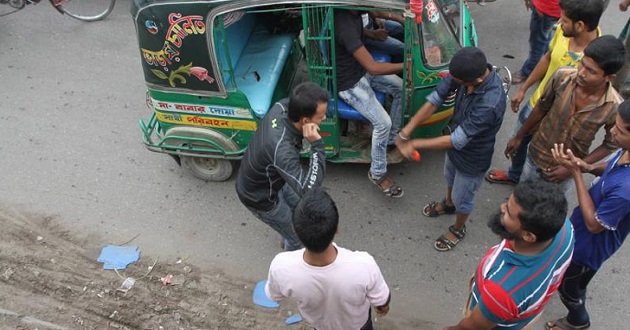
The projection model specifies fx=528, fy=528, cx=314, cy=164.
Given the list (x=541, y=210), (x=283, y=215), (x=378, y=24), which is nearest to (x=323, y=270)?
(x=541, y=210)

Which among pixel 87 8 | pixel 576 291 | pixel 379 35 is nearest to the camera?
pixel 576 291

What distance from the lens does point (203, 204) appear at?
16.2 ft

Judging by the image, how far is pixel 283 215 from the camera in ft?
12.5

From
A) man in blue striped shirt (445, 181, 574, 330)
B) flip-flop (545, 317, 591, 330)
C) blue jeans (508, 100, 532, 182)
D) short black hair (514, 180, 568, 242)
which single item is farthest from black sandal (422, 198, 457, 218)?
short black hair (514, 180, 568, 242)

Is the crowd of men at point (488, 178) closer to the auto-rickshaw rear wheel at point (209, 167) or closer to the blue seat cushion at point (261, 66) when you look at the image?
the blue seat cushion at point (261, 66)

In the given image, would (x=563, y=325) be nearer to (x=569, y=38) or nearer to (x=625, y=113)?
(x=625, y=113)

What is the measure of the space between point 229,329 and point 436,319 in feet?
5.07

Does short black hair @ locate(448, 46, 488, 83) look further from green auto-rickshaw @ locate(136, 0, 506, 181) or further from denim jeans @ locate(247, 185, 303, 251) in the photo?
denim jeans @ locate(247, 185, 303, 251)

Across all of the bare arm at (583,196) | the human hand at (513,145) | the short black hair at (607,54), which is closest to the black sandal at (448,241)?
the human hand at (513,145)

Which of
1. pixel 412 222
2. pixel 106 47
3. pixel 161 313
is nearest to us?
pixel 161 313

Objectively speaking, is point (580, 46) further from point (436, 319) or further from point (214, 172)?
point (214, 172)

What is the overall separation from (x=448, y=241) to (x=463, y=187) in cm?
64

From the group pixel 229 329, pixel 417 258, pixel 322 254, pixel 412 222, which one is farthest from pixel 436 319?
pixel 322 254

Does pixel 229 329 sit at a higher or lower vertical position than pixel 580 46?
lower
